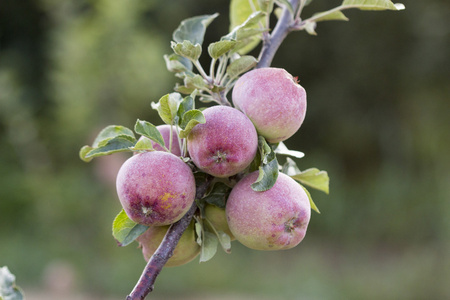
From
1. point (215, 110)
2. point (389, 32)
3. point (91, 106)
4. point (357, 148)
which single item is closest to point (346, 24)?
point (389, 32)

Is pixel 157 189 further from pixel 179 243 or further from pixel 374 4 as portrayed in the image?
pixel 374 4

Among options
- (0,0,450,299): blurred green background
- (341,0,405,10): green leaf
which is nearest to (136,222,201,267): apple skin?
(341,0,405,10): green leaf

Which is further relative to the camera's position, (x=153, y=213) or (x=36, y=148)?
(x=36, y=148)

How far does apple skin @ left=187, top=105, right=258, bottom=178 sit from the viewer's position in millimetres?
498

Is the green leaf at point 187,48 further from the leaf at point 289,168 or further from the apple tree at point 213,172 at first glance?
the leaf at point 289,168

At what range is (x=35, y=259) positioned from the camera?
3350 millimetres

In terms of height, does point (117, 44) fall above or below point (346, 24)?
above

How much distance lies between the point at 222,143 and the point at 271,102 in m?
0.08

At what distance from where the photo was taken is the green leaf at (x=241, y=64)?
0.58 meters

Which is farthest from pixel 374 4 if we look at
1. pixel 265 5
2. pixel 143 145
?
pixel 143 145

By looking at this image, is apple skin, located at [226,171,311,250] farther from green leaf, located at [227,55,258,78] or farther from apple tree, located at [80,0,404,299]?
green leaf, located at [227,55,258,78]

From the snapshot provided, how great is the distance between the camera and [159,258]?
48 centimetres

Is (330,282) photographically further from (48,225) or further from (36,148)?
(36,148)

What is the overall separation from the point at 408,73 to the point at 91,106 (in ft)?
9.15
